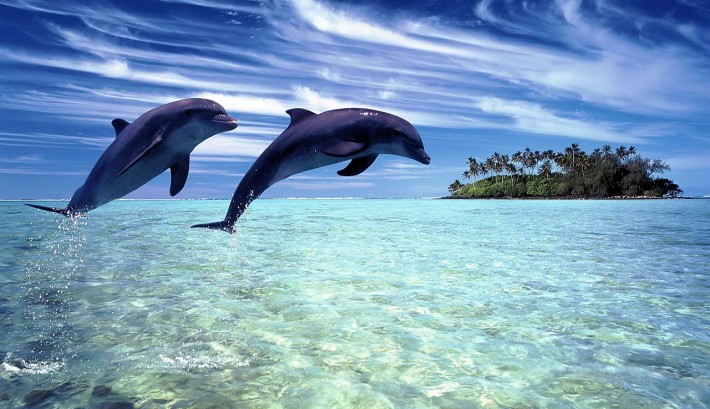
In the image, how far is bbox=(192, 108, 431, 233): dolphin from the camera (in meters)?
3.27

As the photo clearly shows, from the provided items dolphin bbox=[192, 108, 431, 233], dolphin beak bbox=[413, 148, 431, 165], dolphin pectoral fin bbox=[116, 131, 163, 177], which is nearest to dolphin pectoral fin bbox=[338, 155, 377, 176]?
dolphin bbox=[192, 108, 431, 233]

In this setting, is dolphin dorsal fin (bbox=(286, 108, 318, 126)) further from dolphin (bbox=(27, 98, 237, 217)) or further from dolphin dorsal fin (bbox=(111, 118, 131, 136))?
dolphin dorsal fin (bbox=(111, 118, 131, 136))

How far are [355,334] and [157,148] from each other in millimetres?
4461

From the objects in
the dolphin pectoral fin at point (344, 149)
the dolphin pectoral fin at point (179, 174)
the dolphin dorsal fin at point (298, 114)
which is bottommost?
the dolphin pectoral fin at point (179, 174)

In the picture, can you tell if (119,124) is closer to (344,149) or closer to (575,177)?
(344,149)

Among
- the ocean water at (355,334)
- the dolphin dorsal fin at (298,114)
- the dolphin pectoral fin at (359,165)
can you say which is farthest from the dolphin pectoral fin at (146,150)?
the ocean water at (355,334)

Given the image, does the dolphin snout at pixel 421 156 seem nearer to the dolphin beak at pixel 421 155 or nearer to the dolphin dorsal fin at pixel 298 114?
the dolphin beak at pixel 421 155

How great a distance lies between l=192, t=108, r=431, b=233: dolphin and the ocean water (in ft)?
7.71

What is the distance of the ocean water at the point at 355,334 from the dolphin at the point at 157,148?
2050 mm

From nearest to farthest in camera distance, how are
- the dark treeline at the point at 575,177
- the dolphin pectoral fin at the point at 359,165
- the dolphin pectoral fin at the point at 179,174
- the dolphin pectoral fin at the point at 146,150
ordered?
the dolphin pectoral fin at the point at 146,150 < the dolphin pectoral fin at the point at 179,174 < the dolphin pectoral fin at the point at 359,165 < the dark treeline at the point at 575,177

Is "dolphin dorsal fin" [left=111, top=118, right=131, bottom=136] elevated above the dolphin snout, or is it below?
above

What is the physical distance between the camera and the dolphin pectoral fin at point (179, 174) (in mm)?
3377

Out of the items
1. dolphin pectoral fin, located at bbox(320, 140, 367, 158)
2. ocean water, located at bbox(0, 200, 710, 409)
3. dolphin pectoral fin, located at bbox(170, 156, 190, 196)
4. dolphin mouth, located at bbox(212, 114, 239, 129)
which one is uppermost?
dolphin mouth, located at bbox(212, 114, 239, 129)

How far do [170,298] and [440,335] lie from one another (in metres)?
5.43
